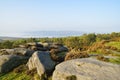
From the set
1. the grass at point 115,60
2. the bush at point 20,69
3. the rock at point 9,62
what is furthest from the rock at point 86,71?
the rock at point 9,62

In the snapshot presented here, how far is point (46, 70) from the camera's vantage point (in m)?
26.0

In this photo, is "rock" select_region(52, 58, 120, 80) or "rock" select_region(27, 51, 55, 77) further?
"rock" select_region(27, 51, 55, 77)

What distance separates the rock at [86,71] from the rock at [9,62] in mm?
11996

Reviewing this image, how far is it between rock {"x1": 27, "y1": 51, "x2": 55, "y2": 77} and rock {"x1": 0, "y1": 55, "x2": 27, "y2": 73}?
143 inches

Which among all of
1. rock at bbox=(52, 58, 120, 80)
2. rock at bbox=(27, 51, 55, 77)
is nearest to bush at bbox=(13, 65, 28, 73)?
rock at bbox=(27, 51, 55, 77)

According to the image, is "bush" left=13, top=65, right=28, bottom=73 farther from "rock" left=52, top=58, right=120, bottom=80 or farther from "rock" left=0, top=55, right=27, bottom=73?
"rock" left=52, top=58, right=120, bottom=80

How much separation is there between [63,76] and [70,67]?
1.63 m

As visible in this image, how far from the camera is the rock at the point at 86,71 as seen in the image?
18438 mm

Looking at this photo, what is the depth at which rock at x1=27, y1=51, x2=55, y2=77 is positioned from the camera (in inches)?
1025

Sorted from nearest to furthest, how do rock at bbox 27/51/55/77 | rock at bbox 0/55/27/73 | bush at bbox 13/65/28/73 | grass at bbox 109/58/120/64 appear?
grass at bbox 109/58/120/64
rock at bbox 27/51/55/77
bush at bbox 13/65/28/73
rock at bbox 0/55/27/73

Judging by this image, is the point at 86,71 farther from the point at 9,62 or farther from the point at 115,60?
the point at 9,62

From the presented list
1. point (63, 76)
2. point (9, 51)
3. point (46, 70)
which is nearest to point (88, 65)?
point (63, 76)

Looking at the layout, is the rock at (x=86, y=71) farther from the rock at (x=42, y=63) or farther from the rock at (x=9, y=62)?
the rock at (x=9, y=62)

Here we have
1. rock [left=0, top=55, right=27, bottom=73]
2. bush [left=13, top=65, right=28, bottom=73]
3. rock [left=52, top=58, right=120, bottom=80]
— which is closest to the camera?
rock [left=52, top=58, right=120, bottom=80]
